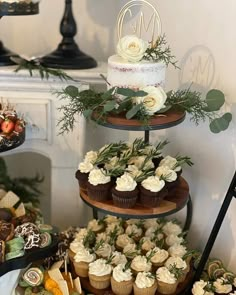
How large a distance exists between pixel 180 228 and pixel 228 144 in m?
0.35

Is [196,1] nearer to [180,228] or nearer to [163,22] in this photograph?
[163,22]

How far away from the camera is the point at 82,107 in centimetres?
127

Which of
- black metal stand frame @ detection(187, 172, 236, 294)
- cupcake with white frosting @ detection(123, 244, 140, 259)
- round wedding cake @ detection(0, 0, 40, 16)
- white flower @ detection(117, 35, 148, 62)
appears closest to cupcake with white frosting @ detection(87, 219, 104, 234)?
cupcake with white frosting @ detection(123, 244, 140, 259)

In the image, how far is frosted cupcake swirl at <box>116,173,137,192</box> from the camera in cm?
120

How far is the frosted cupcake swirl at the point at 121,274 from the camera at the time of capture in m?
1.30

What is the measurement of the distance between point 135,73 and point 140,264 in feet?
1.83

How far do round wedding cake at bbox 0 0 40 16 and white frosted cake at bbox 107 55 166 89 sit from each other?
0.40 meters

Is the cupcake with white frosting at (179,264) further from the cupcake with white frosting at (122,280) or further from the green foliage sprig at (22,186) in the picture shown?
the green foliage sprig at (22,186)

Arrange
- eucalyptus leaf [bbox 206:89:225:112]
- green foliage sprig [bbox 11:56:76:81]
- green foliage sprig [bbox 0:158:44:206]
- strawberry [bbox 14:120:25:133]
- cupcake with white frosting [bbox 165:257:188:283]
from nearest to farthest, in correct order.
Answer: eucalyptus leaf [bbox 206:89:225:112], cupcake with white frosting [bbox 165:257:188:283], strawberry [bbox 14:120:25:133], green foliage sprig [bbox 11:56:76:81], green foliage sprig [bbox 0:158:44:206]

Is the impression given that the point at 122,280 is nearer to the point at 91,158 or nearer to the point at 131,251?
the point at 131,251

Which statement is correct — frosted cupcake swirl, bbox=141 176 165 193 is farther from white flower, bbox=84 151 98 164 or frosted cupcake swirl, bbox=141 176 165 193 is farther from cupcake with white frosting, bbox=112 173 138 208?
white flower, bbox=84 151 98 164

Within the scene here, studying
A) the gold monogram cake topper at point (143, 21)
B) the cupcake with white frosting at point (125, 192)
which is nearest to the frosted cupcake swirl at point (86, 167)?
the cupcake with white frosting at point (125, 192)

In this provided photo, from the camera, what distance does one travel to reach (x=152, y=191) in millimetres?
1211

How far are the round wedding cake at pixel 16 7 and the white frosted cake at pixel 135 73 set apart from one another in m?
0.40
